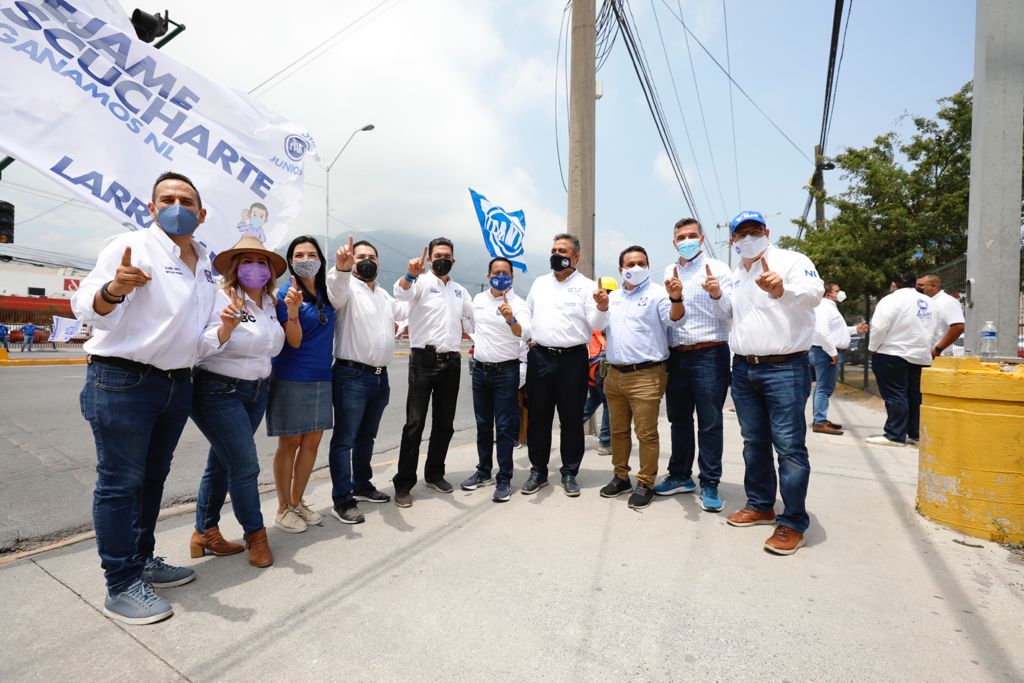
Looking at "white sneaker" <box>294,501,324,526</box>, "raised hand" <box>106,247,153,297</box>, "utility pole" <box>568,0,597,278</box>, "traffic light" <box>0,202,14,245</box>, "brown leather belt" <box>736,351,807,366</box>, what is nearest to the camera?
"raised hand" <box>106,247,153,297</box>

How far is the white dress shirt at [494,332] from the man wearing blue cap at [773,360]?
155 centimetres

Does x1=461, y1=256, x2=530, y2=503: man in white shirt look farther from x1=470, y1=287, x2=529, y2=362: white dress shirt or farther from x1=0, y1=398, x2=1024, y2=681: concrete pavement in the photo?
x1=0, y1=398, x2=1024, y2=681: concrete pavement

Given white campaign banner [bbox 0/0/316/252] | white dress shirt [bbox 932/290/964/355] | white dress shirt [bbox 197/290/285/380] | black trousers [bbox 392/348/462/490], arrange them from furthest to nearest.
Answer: white dress shirt [bbox 932/290/964/355]
black trousers [bbox 392/348/462/490]
white campaign banner [bbox 0/0/316/252]
white dress shirt [bbox 197/290/285/380]

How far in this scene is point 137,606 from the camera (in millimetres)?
2381

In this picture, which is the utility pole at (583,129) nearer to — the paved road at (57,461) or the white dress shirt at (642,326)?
the white dress shirt at (642,326)

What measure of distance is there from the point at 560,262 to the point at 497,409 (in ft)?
4.31

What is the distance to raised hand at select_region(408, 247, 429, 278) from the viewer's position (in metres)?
4.00

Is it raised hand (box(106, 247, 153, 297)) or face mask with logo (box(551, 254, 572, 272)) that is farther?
face mask with logo (box(551, 254, 572, 272))

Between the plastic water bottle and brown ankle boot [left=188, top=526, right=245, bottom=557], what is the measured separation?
16.5ft

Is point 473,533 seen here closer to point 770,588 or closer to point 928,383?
point 770,588

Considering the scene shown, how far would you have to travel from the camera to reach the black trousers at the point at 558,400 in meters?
4.23

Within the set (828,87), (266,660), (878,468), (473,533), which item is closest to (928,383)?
(878,468)

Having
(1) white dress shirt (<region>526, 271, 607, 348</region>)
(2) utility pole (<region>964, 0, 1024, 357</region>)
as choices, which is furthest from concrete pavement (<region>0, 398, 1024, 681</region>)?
(2) utility pole (<region>964, 0, 1024, 357</region>)

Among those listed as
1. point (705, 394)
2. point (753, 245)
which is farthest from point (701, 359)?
point (753, 245)
